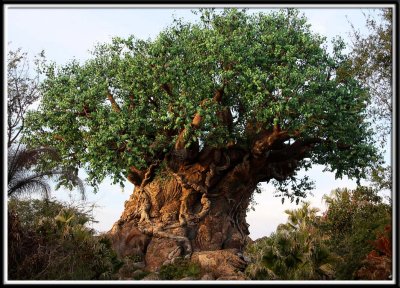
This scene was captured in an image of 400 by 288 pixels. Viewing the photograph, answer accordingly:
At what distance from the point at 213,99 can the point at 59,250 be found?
257 inches

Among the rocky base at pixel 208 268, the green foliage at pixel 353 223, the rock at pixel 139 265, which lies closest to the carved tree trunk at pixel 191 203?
the rock at pixel 139 265

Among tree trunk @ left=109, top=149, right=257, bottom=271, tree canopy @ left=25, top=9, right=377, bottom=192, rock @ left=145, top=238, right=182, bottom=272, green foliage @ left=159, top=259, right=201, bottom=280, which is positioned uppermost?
tree canopy @ left=25, top=9, right=377, bottom=192

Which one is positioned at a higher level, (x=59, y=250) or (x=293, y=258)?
(x=59, y=250)

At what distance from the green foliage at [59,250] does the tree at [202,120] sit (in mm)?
1982

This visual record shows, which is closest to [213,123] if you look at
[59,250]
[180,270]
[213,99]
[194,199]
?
[213,99]

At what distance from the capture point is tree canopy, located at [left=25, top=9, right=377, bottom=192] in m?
19.0

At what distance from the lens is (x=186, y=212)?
70.1 ft

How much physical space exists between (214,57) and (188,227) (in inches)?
233

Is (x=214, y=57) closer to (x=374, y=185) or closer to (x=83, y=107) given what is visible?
(x=83, y=107)

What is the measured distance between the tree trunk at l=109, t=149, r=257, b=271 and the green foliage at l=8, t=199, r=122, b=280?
64.7 inches

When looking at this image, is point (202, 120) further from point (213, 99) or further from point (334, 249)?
point (334, 249)

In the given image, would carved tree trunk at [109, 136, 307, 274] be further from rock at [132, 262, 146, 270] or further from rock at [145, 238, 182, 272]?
rock at [132, 262, 146, 270]

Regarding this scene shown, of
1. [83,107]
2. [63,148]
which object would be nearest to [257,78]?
[83,107]

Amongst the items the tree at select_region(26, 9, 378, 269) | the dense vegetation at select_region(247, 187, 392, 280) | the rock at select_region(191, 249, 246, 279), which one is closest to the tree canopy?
the tree at select_region(26, 9, 378, 269)
